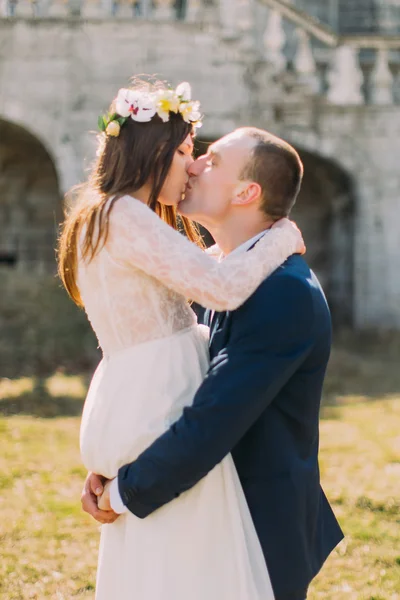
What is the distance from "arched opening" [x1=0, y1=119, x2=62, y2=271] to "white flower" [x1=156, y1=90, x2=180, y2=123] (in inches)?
502

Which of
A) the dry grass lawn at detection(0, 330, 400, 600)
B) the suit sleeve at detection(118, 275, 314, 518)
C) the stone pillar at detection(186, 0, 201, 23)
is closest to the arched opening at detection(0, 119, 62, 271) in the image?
the stone pillar at detection(186, 0, 201, 23)

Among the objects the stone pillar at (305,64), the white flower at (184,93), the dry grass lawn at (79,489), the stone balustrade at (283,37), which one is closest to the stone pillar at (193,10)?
the stone balustrade at (283,37)

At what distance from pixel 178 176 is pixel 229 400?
2.57ft

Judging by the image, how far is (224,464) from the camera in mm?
2824

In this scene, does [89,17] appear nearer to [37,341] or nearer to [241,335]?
[37,341]

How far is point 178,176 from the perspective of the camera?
3.01 m

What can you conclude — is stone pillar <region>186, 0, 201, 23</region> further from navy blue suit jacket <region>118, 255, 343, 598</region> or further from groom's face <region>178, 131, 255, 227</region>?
navy blue suit jacket <region>118, 255, 343, 598</region>

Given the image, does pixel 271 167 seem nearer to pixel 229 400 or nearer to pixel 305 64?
pixel 229 400

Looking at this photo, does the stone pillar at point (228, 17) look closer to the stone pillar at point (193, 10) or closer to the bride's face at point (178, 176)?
the stone pillar at point (193, 10)

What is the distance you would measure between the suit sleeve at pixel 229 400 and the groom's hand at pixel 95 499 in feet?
0.48

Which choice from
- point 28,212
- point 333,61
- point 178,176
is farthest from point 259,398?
point 28,212

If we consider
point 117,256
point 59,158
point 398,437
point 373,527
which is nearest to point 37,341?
point 59,158

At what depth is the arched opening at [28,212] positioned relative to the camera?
51.3 ft

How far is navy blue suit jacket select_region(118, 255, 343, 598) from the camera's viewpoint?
8.71ft
